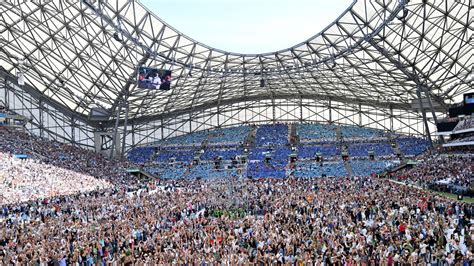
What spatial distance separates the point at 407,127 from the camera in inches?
2680

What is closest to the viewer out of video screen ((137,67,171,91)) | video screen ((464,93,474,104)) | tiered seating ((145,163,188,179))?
A: video screen ((137,67,171,91))

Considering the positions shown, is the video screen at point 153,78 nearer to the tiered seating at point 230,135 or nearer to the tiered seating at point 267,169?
the tiered seating at point 267,169

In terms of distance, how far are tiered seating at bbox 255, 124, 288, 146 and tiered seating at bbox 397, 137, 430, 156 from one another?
53.1ft

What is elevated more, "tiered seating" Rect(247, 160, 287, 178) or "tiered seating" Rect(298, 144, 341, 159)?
"tiered seating" Rect(298, 144, 341, 159)

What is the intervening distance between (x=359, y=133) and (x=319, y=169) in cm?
1503

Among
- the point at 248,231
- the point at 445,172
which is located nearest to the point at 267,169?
the point at 445,172

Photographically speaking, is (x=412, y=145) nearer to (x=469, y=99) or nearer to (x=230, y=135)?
→ (x=469, y=99)

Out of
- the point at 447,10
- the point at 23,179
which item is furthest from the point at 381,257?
the point at 23,179

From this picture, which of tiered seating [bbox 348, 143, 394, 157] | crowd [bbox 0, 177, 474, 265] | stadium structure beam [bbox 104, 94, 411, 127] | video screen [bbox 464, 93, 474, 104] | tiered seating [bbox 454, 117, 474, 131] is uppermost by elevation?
stadium structure beam [bbox 104, 94, 411, 127]

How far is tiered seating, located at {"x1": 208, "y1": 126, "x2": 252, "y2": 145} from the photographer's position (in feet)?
234

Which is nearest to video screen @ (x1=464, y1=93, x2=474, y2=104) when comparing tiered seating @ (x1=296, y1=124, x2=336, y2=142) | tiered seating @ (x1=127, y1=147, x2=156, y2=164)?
tiered seating @ (x1=296, y1=124, x2=336, y2=142)

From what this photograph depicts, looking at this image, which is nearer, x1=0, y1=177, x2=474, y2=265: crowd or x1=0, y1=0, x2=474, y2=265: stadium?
x1=0, y1=177, x2=474, y2=265: crowd

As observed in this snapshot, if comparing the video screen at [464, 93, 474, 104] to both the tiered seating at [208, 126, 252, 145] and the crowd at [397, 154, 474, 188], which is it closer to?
the crowd at [397, 154, 474, 188]

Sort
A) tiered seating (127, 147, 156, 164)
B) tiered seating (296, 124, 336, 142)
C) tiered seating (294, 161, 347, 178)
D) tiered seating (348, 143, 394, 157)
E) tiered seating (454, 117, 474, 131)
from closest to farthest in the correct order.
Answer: tiered seating (454, 117, 474, 131)
tiered seating (294, 161, 347, 178)
tiered seating (348, 143, 394, 157)
tiered seating (127, 147, 156, 164)
tiered seating (296, 124, 336, 142)
